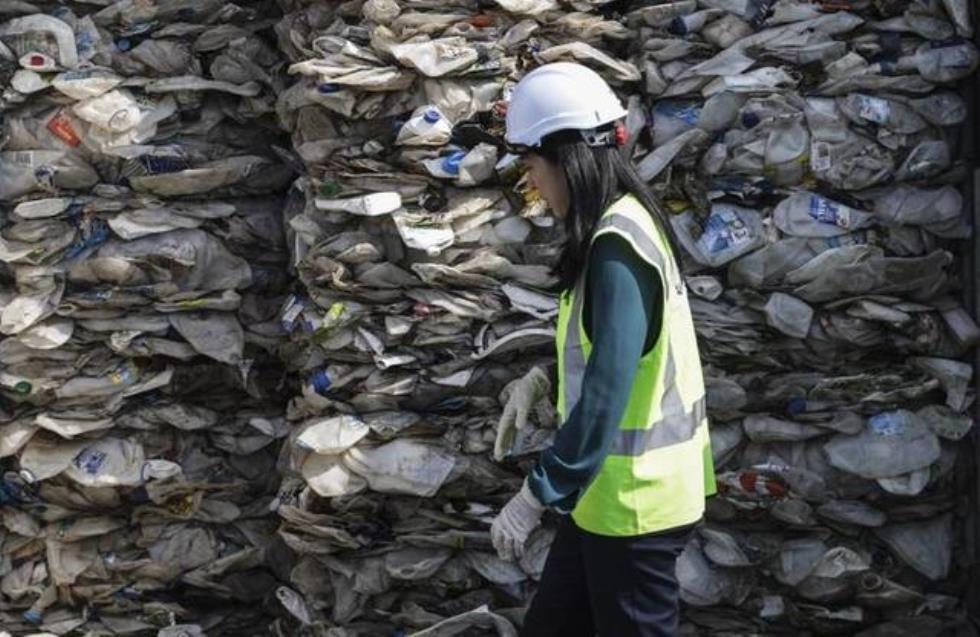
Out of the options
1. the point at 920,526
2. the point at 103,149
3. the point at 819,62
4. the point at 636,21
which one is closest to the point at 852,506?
the point at 920,526

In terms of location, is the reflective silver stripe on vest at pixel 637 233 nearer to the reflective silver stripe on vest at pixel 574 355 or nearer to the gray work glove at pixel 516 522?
the reflective silver stripe on vest at pixel 574 355

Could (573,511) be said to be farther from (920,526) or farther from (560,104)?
(920,526)

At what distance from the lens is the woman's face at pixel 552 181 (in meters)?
2.39

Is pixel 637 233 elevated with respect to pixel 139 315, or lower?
elevated

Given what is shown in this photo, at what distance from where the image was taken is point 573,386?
96.7 inches

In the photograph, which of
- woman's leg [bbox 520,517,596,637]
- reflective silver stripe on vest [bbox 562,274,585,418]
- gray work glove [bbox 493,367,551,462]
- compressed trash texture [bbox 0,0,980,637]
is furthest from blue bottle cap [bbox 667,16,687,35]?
woman's leg [bbox 520,517,596,637]

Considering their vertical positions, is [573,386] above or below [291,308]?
above

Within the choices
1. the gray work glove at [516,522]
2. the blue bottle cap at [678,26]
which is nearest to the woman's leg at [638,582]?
the gray work glove at [516,522]

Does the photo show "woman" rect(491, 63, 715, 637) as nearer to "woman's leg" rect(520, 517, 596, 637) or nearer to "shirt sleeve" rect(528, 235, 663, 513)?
"shirt sleeve" rect(528, 235, 663, 513)

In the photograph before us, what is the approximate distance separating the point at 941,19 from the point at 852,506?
117 centimetres

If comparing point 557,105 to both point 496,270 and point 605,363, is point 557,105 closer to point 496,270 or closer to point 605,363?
point 605,363

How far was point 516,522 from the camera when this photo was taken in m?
2.51

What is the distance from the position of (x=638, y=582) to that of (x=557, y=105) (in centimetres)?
84

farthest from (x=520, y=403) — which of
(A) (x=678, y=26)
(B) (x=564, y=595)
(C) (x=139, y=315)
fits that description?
(C) (x=139, y=315)
